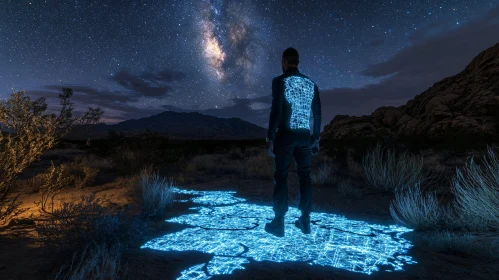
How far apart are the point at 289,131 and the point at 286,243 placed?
4.93 feet

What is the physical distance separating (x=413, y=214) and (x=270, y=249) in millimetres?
2820

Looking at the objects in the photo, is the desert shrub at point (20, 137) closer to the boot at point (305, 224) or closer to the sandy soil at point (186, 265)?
the sandy soil at point (186, 265)

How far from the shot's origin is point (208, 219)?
219 inches

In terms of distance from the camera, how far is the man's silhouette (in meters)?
4.19

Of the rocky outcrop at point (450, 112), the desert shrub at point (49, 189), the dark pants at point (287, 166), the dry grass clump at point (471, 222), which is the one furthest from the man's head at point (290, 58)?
the rocky outcrop at point (450, 112)

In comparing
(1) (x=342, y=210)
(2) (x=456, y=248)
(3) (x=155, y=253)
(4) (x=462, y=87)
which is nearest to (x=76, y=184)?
(3) (x=155, y=253)

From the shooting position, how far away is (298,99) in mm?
4270

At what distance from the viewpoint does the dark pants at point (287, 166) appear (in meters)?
4.20

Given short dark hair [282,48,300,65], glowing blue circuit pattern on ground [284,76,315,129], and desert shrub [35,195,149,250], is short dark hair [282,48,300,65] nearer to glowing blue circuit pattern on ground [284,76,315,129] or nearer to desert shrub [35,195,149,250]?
glowing blue circuit pattern on ground [284,76,315,129]

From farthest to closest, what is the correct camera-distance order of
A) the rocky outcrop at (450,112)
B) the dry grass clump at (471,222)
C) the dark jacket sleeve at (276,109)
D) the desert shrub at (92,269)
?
the rocky outcrop at (450,112) < the dark jacket sleeve at (276,109) < the dry grass clump at (471,222) < the desert shrub at (92,269)

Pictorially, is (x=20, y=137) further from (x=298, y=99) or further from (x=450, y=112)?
(x=450, y=112)

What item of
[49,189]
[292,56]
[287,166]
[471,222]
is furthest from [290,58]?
[49,189]

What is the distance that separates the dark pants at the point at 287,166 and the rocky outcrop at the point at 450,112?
79.4ft

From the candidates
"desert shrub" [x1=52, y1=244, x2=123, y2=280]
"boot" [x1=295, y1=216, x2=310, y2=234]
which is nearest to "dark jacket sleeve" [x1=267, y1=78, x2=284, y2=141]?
"boot" [x1=295, y1=216, x2=310, y2=234]
